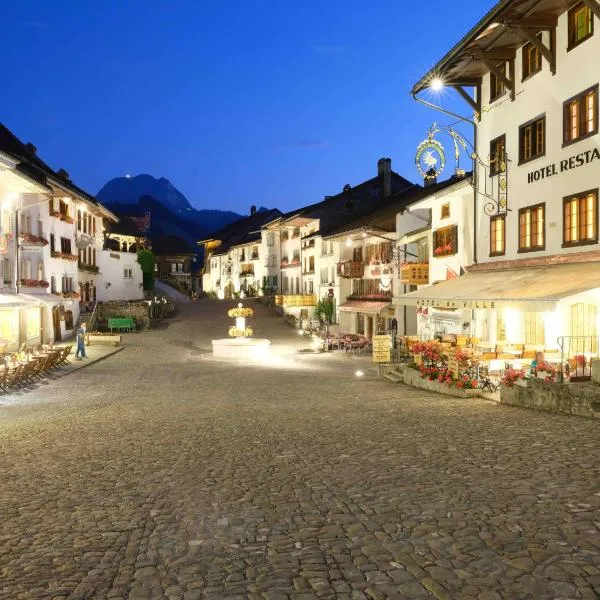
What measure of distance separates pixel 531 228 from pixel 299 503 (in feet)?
Answer: 55.9


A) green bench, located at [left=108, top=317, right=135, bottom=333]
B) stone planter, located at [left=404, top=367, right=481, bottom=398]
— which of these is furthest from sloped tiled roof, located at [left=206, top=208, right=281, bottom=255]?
stone planter, located at [left=404, top=367, right=481, bottom=398]

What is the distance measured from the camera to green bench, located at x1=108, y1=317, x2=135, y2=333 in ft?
162

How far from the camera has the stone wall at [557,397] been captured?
1420 cm

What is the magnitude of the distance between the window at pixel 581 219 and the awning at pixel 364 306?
20.7 m

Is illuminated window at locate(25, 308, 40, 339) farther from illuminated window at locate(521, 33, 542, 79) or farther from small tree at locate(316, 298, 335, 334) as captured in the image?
illuminated window at locate(521, 33, 542, 79)

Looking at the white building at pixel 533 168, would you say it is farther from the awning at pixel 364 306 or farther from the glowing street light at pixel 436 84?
the awning at pixel 364 306

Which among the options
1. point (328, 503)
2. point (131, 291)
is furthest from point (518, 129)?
point (131, 291)

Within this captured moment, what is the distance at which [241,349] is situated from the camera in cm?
3494

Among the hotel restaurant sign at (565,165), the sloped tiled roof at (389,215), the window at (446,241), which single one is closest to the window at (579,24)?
the hotel restaurant sign at (565,165)

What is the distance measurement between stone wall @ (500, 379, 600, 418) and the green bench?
37201mm

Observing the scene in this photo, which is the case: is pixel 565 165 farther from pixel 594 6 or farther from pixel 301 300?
pixel 301 300

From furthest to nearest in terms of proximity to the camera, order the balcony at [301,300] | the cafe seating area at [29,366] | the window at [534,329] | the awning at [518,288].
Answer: the balcony at [301,300] < the window at [534,329] < the cafe seating area at [29,366] < the awning at [518,288]

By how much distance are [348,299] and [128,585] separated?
4537cm

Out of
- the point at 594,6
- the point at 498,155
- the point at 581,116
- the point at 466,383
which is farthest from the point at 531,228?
the point at 594,6
